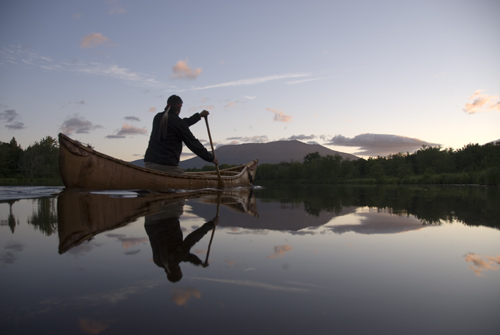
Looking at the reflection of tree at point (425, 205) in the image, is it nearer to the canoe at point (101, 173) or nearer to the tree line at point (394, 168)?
the canoe at point (101, 173)

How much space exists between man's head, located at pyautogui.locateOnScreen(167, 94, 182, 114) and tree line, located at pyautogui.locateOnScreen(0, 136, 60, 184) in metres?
49.6

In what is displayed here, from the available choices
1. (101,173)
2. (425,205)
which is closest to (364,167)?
(425,205)

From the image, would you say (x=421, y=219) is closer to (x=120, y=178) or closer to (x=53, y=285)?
(x=53, y=285)

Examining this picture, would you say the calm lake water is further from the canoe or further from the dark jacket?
the dark jacket

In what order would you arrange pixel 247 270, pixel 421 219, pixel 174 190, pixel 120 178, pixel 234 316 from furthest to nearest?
pixel 174 190, pixel 120 178, pixel 421 219, pixel 247 270, pixel 234 316

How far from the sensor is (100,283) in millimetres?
1497

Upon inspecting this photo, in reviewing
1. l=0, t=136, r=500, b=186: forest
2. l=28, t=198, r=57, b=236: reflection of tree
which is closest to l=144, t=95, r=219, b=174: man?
l=28, t=198, r=57, b=236: reflection of tree

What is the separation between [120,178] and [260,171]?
86561mm

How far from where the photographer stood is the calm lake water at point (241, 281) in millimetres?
1136

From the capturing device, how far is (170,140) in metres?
7.84

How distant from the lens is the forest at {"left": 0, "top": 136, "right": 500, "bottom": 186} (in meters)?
34.0

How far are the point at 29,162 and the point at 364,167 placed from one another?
83.9m

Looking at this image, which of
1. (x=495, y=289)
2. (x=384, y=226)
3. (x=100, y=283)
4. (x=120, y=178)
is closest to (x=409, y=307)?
(x=495, y=289)

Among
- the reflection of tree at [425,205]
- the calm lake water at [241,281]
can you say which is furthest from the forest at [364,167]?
the calm lake water at [241,281]
